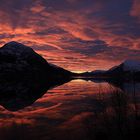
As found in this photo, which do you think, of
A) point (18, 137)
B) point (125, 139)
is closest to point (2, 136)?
point (18, 137)

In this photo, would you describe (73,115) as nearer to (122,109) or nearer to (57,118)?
(57,118)

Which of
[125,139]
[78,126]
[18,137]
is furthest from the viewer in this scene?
[78,126]

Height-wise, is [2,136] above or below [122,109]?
below

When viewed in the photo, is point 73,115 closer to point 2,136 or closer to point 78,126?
point 78,126

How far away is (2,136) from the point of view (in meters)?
20.5

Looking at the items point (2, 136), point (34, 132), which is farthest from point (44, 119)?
point (2, 136)

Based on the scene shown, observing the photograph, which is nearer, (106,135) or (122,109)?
(106,135)

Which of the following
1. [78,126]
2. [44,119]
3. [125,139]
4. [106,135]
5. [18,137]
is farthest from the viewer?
[44,119]

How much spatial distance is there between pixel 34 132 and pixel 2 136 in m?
2.66

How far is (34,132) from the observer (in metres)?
22.0

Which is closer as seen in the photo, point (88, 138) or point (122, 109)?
point (88, 138)

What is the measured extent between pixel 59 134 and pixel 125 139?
569 cm

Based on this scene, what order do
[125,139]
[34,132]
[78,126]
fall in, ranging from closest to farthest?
1. [125,139]
2. [34,132]
3. [78,126]

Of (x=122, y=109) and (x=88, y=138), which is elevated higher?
(x=122, y=109)
